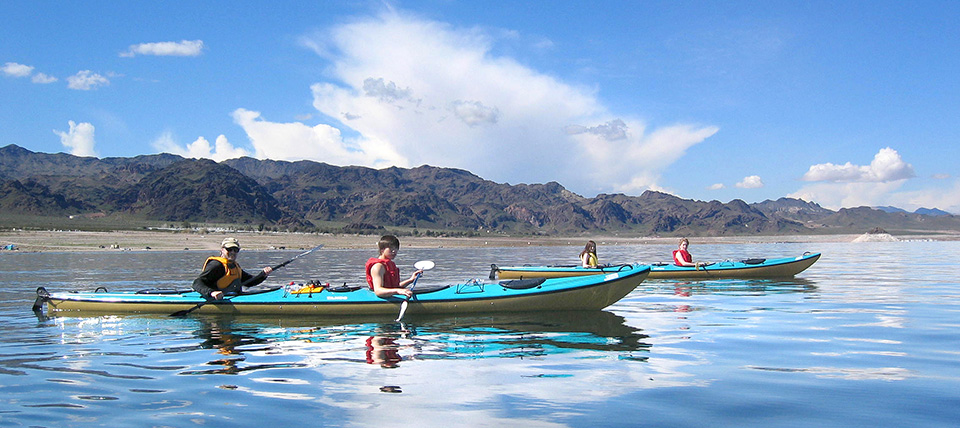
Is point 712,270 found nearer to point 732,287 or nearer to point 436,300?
point 732,287

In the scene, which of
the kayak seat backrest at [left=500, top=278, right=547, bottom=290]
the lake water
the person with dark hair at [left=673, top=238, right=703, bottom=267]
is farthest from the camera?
the person with dark hair at [left=673, top=238, right=703, bottom=267]

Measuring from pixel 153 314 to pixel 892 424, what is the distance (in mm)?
14629

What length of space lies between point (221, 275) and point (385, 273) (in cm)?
392

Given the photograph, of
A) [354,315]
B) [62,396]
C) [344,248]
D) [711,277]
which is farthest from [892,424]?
[344,248]

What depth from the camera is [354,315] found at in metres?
14.5

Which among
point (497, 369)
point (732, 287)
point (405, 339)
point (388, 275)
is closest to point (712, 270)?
point (732, 287)

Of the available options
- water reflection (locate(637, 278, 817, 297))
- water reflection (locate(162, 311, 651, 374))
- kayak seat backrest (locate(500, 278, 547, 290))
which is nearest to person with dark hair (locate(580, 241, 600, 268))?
water reflection (locate(637, 278, 817, 297))

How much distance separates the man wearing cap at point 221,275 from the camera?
47.7 ft

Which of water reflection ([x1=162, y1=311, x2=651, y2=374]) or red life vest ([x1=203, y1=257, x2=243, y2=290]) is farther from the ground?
red life vest ([x1=203, y1=257, x2=243, y2=290])

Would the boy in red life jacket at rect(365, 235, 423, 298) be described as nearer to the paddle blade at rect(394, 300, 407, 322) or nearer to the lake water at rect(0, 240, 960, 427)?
the paddle blade at rect(394, 300, 407, 322)

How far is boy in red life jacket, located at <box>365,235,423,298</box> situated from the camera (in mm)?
13500

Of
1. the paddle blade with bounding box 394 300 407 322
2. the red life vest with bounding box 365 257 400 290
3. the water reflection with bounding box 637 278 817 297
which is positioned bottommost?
the water reflection with bounding box 637 278 817 297

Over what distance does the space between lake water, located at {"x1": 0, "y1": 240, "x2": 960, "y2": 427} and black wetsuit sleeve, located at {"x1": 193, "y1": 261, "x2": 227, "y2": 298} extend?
0.69 metres

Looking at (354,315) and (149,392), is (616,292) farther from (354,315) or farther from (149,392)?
(149,392)
